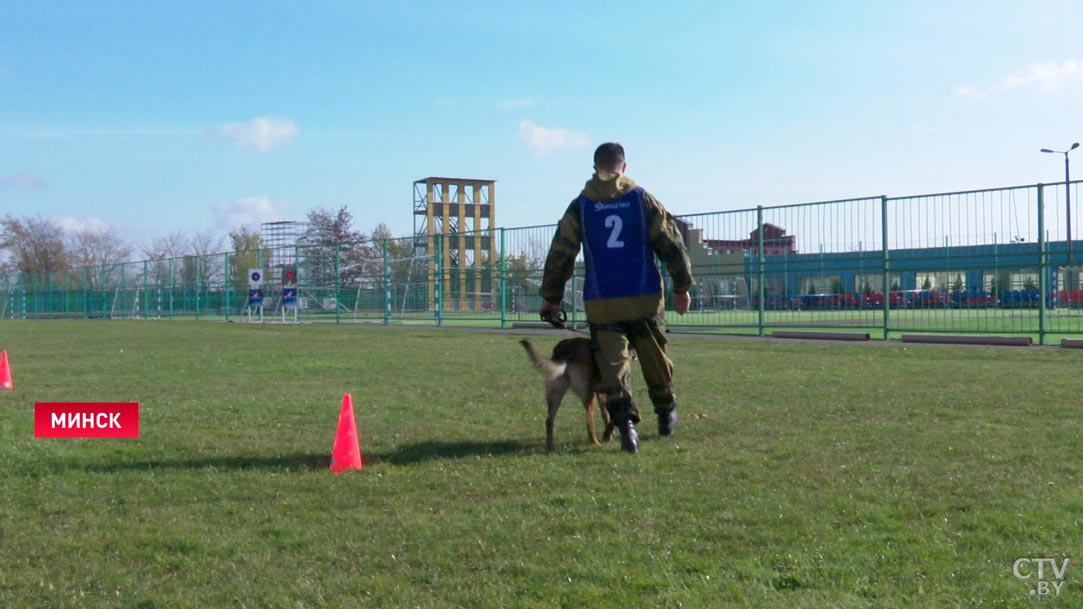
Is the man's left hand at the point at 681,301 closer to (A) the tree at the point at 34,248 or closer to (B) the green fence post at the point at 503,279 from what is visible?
(B) the green fence post at the point at 503,279

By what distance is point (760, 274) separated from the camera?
21.9 m

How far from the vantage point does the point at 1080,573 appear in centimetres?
360

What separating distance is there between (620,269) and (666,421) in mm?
1266

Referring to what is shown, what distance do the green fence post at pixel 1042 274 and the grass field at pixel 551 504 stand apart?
8.03 meters

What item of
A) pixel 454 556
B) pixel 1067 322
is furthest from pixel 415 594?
pixel 1067 322

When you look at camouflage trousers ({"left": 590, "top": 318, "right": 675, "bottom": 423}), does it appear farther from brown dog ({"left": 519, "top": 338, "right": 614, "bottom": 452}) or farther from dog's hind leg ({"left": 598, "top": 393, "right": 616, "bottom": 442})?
dog's hind leg ({"left": 598, "top": 393, "right": 616, "bottom": 442})

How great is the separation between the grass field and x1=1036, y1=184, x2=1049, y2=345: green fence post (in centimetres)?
803

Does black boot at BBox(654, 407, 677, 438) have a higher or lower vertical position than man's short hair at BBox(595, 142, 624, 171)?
lower

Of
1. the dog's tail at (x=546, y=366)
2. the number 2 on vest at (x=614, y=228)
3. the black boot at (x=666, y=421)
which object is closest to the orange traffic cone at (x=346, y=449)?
the dog's tail at (x=546, y=366)

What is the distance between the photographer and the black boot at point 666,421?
706 cm

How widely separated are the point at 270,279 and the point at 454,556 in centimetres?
3967

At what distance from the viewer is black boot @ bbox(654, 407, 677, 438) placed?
706cm
